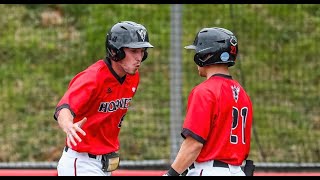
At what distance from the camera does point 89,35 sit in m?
11.7

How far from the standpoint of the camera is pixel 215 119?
612 centimetres

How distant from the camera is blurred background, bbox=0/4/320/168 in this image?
10570 mm

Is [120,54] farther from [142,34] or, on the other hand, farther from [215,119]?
[215,119]

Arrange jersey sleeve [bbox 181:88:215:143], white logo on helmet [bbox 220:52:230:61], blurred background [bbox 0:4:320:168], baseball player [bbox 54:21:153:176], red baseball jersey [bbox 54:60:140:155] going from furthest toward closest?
blurred background [bbox 0:4:320:168] < baseball player [bbox 54:21:153:176] < red baseball jersey [bbox 54:60:140:155] < white logo on helmet [bbox 220:52:230:61] < jersey sleeve [bbox 181:88:215:143]

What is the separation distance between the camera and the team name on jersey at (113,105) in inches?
271

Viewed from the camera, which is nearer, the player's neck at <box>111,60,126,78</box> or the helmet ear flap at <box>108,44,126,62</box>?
the helmet ear flap at <box>108,44,126,62</box>

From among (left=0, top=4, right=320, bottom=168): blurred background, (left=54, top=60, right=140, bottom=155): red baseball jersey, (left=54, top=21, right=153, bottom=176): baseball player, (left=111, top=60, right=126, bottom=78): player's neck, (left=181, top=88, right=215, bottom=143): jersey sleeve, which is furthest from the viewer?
(left=0, top=4, right=320, bottom=168): blurred background

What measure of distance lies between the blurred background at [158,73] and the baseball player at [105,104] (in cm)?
312

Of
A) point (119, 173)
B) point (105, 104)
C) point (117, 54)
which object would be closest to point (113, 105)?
point (105, 104)

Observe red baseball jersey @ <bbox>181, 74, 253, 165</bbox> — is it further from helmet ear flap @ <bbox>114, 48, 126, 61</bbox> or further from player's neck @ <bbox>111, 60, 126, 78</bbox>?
player's neck @ <bbox>111, 60, 126, 78</bbox>

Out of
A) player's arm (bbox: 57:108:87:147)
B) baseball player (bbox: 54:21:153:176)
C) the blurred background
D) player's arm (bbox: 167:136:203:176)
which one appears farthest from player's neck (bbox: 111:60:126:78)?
the blurred background

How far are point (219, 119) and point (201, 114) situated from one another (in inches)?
5.5

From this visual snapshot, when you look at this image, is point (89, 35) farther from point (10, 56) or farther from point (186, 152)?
point (186, 152)
